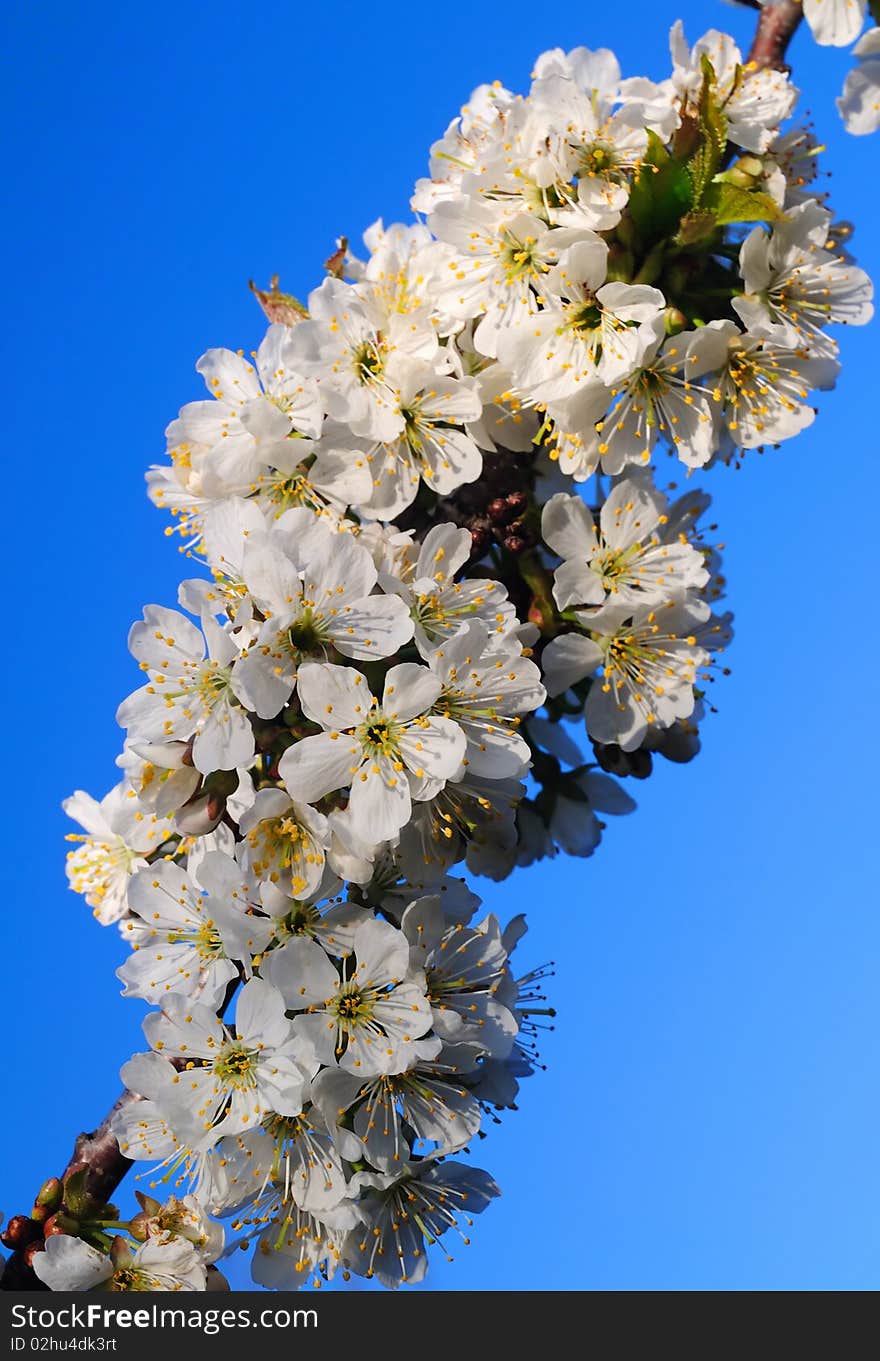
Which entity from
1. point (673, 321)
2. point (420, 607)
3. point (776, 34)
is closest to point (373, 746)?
point (420, 607)

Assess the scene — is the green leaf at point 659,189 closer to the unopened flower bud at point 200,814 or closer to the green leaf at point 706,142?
the green leaf at point 706,142

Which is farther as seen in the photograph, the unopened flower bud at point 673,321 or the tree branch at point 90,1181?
the tree branch at point 90,1181

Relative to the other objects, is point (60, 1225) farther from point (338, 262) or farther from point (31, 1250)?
point (338, 262)

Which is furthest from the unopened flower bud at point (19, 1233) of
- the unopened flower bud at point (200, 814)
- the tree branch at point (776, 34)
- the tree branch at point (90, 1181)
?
the tree branch at point (776, 34)

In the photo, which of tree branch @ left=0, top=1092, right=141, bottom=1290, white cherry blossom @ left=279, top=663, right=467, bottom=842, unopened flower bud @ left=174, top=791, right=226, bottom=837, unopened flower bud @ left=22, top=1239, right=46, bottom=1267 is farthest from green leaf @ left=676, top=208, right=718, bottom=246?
unopened flower bud @ left=22, top=1239, right=46, bottom=1267

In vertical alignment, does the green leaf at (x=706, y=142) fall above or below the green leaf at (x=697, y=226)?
above

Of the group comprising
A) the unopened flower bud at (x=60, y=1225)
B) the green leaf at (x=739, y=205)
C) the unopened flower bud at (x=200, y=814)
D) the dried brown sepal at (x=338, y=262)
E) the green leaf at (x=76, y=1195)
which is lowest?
the unopened flower bud at (x=60, y=1225)

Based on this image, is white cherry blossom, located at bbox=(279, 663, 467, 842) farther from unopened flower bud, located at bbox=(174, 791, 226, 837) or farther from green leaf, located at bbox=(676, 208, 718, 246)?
green leaf, located at bbox=(676, 208, 718, 246)
